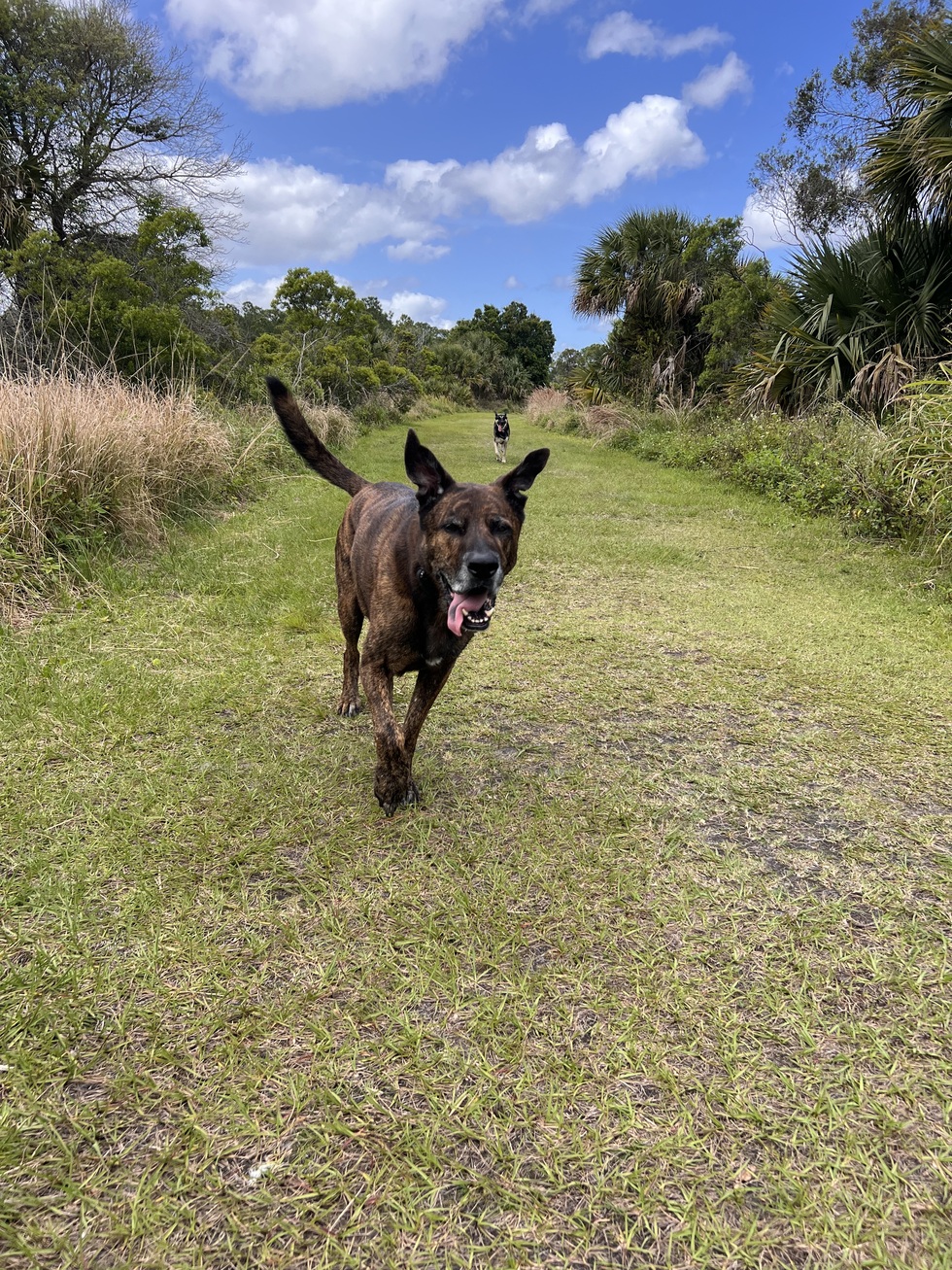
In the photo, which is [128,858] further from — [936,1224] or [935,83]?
[935,83]

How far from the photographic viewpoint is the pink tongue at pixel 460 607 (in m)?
2.32

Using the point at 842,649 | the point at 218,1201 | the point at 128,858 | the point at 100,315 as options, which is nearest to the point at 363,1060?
the point at 218,1201

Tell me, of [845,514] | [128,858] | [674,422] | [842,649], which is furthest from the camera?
[674,422]

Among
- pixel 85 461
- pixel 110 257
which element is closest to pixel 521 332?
pixel 110 257

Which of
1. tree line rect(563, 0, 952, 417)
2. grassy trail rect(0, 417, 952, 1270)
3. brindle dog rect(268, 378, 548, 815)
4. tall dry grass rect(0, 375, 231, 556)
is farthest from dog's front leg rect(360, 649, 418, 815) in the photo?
tree line rect(563, 0, 952, 417)

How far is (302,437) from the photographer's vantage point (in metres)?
3.58

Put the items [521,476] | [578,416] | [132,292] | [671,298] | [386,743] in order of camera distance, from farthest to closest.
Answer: [578,416]
[671,298]
[132,292]
[521,476]
[386,743]

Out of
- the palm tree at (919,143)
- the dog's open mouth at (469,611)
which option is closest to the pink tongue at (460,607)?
the dog's open mouth at (469,611)

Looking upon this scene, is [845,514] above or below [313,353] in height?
below

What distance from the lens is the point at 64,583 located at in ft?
15.5

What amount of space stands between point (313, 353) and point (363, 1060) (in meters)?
17.6

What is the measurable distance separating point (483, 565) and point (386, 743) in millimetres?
829

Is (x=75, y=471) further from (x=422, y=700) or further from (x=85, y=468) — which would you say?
(x=422, y=700)

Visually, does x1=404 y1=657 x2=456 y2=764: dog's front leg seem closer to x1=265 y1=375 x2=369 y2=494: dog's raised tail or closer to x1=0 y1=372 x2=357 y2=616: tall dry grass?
x1=265 y1=375 x2=369 y2=494: dog's raised tail
